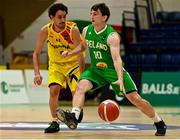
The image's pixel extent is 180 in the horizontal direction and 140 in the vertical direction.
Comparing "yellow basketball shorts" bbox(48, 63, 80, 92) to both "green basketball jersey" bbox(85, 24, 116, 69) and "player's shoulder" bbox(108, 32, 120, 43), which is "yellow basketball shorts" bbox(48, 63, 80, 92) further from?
"player's shoulder" bbox(108, 32, 120, 43)

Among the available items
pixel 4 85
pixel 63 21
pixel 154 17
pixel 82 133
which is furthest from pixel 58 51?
pixel 154 17

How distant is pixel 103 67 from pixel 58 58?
36.1 inches

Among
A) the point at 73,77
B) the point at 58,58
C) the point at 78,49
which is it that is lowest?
the point at 73,77

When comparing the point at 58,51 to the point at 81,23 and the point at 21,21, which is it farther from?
the point at 21,21

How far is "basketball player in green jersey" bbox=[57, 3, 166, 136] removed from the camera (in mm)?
7551

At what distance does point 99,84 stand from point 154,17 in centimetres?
1379

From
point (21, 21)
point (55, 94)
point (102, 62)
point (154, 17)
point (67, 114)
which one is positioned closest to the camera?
point (67, 114)

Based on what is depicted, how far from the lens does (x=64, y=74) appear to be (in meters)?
8.37

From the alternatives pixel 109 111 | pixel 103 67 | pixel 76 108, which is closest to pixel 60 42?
pixel 103 67

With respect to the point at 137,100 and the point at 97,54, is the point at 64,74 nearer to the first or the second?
the point at 97,54

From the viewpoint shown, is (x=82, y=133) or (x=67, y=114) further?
(x=82, y=133)

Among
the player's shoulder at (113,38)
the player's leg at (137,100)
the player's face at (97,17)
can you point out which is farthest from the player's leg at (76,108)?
the player's face at (97,17)

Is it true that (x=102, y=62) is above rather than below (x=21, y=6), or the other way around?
below

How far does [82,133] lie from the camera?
788 cm
